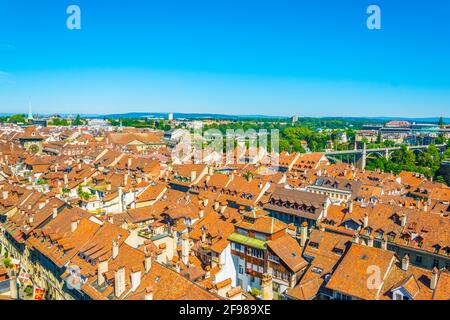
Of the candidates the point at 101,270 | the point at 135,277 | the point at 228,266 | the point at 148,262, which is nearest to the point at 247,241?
the point at 228,266

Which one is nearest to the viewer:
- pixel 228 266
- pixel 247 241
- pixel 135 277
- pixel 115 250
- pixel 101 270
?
pixel 135 277

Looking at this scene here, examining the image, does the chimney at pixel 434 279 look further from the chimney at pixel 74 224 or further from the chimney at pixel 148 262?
the chimney at pixel 74 224

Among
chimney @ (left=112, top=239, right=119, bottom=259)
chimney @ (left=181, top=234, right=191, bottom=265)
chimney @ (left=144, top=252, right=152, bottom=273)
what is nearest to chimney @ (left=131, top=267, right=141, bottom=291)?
chimney @ (left=144, top=252, right=152, bottom=273)

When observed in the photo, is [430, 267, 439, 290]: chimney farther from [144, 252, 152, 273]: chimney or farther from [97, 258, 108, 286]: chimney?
[97, 258, 108, 286]: chimney

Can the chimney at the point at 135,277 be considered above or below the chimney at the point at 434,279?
above

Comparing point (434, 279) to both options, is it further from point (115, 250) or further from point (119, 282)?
point (115, 250)

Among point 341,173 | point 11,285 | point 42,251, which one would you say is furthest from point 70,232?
point 341,173

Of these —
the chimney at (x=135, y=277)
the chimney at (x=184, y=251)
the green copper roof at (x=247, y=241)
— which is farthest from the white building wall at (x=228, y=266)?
the chimney at (x=135, y=277)
